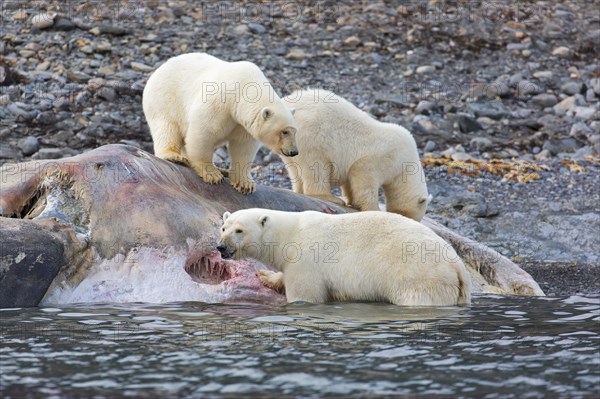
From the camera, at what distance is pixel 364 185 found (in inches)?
428

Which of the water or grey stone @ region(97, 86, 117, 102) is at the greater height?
grey stone @ region(97, 86, 117, 102)

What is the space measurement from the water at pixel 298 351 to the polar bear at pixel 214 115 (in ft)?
5.42

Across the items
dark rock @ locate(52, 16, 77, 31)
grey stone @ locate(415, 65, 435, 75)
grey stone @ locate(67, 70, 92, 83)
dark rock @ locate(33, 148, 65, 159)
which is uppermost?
A: dark rock @ locate(52, 16, 77, 31)

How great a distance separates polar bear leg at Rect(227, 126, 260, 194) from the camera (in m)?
9.65

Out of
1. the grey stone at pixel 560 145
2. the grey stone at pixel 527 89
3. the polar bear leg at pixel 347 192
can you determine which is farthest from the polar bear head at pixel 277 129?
the grey stone at pixel 527 89

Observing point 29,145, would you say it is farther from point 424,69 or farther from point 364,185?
point 424,69

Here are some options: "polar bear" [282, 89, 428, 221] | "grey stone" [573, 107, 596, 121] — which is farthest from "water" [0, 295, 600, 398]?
"grey stone" [573, 107, 596, 121]

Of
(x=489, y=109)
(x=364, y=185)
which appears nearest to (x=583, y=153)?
(x=489, y=109)

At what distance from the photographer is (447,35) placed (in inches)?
830

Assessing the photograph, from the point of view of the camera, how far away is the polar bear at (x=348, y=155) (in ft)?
35.1

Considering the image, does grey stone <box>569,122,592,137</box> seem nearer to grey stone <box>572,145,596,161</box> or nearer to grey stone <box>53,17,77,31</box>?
grey stone <box>572,145,596,161</box>

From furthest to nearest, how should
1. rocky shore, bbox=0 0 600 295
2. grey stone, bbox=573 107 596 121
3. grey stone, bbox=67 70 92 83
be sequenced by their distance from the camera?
grey stone, bbox=573 107 596 121
grey stone, bbox=67 70 92 83
rocky shore, bbox=0 0 600 295

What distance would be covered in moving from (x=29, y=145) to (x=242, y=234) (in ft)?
25.3

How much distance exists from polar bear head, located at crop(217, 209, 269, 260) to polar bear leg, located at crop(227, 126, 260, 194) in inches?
31.3
